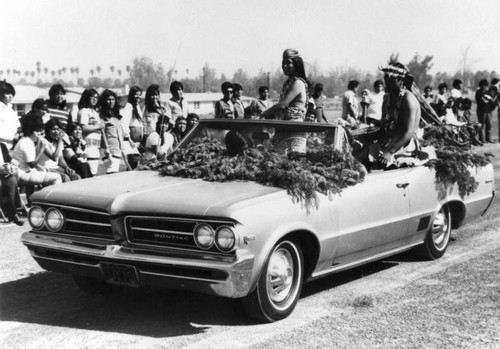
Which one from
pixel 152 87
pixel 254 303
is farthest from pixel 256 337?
pixel 152 87

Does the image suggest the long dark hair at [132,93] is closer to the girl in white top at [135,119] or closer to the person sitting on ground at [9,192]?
the girl in white top at [135,119]

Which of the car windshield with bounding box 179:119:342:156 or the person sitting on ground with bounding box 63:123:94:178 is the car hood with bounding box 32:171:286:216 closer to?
the car windshield with bounding box 179:119:342:156

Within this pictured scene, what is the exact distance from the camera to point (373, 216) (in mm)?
6332

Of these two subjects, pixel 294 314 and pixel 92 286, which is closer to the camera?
pixel 294 314

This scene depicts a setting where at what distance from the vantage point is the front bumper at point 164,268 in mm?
4977

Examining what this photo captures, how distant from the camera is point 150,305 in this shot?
588 cm

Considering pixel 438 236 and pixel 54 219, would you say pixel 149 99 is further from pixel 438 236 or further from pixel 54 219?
pixel 54 219

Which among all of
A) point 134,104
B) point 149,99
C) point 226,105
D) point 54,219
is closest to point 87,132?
point 134,104

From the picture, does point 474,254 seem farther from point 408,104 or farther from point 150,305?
point 150,305

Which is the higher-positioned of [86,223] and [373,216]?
[86,223]

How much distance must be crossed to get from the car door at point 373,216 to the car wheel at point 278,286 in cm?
54

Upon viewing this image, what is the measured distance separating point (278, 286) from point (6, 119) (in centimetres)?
599

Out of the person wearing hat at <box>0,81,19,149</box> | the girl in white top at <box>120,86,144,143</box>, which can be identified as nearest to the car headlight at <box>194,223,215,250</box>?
the person wearing hat at <box>0,81,19,149</box>

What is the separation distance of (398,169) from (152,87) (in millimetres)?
5230
